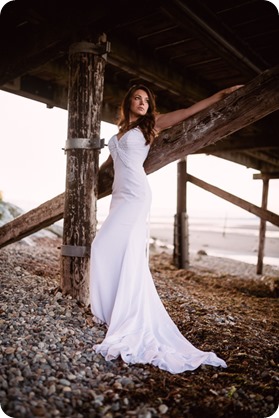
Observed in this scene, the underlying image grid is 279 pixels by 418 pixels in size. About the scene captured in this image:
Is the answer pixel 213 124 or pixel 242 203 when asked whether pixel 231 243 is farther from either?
pixel 213 124

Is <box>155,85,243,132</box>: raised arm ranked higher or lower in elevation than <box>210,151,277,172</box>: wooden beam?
lower

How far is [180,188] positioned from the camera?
8.54 m

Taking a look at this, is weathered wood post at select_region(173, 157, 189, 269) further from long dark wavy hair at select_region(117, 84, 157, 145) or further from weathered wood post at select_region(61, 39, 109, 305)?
weathered wood post at select_region(61, 39, 109, 305)

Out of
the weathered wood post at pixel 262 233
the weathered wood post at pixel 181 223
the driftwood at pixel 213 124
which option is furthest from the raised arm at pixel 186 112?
the weathered wood post at pixel 262 233

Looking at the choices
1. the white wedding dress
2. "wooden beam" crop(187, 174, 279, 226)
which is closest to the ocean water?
"wooden beam" crop(187, 174, 279, 226)

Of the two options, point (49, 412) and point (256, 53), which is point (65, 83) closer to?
point (256, 53)

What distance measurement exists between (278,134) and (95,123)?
415cm

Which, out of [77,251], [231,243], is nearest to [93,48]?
[77,251]

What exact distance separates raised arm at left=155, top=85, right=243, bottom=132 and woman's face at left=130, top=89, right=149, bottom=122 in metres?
0.19

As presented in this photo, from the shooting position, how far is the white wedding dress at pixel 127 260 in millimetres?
3434

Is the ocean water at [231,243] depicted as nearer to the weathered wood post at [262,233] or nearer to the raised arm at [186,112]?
the weathered wood post at [262,233]

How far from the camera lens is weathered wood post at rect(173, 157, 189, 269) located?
851cm

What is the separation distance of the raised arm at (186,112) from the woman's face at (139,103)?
0.64 feet

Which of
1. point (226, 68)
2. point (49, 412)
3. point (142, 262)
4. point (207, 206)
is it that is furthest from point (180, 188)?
point (207, 206)
